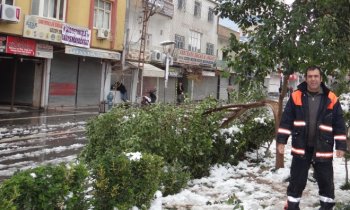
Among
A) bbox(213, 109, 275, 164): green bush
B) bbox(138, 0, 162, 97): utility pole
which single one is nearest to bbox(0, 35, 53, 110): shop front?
bbox(138, 0, 162, 97): utility pole

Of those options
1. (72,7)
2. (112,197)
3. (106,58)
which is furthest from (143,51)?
(112,197)

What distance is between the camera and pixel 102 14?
90.9ft

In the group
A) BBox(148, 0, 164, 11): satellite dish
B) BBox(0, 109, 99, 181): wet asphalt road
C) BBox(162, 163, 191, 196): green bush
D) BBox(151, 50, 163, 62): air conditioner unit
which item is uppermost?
BBox(148, 0, 164, 11): satellite dish

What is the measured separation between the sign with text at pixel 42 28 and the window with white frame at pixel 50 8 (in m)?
0.73

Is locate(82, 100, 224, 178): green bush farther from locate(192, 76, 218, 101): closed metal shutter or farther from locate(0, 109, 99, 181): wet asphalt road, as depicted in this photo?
locate(192, 76, 218, 101): closed metal shutter

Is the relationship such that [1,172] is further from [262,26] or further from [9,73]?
[9,73]

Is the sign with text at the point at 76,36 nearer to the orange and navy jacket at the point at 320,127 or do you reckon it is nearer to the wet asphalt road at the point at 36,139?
the wet asphalt road at the point at 36,139

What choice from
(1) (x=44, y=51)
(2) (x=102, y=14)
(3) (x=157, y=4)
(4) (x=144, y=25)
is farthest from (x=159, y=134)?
(3) (x=157, y=4)

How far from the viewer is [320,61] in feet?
21.5

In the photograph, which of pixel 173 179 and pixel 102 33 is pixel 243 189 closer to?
pixel 173 179

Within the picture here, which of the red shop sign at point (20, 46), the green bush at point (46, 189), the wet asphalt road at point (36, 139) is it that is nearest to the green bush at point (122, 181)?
the green bush at point (46, 189)

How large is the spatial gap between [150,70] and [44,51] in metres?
10.4

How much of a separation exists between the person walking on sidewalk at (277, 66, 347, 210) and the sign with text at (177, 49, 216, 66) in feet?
103

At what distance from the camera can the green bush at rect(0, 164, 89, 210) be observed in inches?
140
